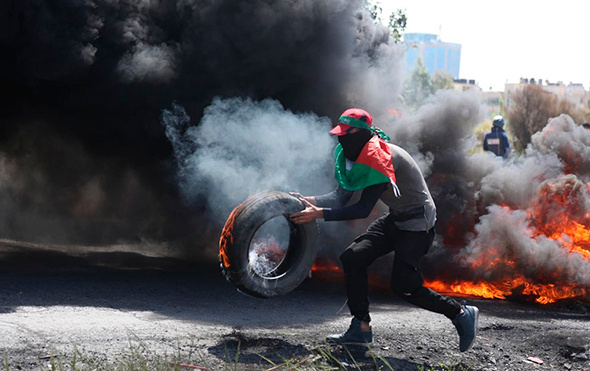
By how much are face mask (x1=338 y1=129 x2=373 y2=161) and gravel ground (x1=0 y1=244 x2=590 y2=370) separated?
1.54m

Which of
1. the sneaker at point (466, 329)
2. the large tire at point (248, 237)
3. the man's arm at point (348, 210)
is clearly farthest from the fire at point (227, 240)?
the sneaker at point (466, 329)

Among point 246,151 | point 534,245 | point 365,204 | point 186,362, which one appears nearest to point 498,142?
point 534,245

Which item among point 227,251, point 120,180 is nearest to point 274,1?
point 120,180

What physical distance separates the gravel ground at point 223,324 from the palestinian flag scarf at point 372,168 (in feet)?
4.18

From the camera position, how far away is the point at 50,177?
13.0 metres

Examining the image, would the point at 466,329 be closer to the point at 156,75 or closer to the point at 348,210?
the point at 348,210

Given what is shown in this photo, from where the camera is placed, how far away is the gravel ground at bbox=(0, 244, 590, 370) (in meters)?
5.09

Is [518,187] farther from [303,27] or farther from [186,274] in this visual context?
[186,274]

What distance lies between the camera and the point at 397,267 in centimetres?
532

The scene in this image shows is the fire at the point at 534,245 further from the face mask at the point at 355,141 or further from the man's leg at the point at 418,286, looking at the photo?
the face mask at the point at 355,141

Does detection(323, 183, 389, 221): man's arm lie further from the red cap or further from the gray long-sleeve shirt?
the red cap

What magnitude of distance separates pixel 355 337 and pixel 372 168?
1.43m

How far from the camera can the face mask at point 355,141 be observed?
522 centimetres

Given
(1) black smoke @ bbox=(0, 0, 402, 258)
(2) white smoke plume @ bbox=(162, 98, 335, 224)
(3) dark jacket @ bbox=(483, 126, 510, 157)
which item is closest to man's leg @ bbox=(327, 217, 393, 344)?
(2) white smoke plume @ bbox=(162, 98, 335, 224)
